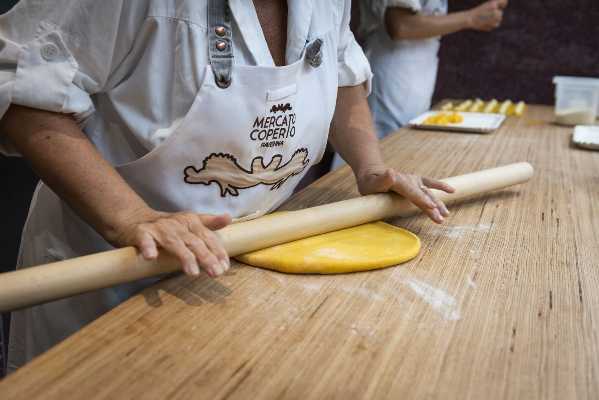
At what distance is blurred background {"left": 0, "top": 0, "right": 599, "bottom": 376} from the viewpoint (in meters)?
3.99

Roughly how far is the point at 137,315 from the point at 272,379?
226mm

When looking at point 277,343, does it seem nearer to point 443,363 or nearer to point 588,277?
point 443,363

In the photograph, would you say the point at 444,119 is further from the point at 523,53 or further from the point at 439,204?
the point at 523,53

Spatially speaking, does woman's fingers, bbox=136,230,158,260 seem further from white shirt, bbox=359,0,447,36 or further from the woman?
white shirt, bbox=359,0,447,36

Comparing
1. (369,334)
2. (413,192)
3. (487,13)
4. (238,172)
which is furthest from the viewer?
(487,13)

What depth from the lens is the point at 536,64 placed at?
413cm

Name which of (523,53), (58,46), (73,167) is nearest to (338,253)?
(73,167)

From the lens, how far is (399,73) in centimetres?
313

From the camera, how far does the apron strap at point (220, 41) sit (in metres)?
0.96

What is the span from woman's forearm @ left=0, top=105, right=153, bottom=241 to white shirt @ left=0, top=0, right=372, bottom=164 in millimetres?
32

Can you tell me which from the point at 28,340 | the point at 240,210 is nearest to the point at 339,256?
the point at 240,210

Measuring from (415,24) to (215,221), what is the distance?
229 centimetres

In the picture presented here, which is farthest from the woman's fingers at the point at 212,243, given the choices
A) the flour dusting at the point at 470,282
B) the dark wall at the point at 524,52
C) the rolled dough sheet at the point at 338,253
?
the dark wall at the point at 524,52

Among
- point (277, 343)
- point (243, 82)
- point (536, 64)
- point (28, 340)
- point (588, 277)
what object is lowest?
point (536, 64)
